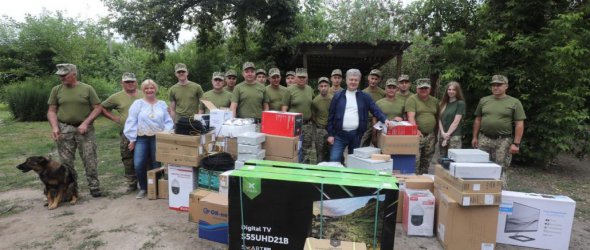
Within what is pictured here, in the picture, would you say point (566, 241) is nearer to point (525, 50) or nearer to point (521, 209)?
point (521, 209)

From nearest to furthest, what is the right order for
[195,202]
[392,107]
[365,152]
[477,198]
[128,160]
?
[477,198] → [195,202] → [365,152] → [128,160] → [392,107]

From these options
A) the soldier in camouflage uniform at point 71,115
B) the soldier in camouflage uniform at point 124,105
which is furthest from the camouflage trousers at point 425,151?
the soldier in camouflage uniform at point 71,115

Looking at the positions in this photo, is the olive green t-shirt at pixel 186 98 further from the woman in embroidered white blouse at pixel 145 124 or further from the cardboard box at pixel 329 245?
the cardboard box at pixel 329 245

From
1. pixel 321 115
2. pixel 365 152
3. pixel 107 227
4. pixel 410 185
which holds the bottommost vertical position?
pixel 107 227

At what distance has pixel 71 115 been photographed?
423 centimetres

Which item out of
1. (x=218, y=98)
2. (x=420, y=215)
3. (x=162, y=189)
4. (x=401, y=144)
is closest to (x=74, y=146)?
(x=162, y=189)

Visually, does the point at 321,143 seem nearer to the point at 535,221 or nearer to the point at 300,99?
the point at 300,99

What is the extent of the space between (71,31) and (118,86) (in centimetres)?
553

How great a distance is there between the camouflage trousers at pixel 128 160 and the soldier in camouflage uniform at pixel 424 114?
13.0ft

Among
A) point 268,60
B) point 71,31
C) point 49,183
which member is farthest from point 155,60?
point 71,31

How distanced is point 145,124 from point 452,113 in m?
4.11

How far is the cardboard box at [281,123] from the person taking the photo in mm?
4086

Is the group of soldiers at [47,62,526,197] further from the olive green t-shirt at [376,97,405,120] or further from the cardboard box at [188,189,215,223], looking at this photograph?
the cardboard box at [188,189,215,223]

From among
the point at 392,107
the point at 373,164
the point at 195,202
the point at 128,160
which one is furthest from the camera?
the point at 392,107
